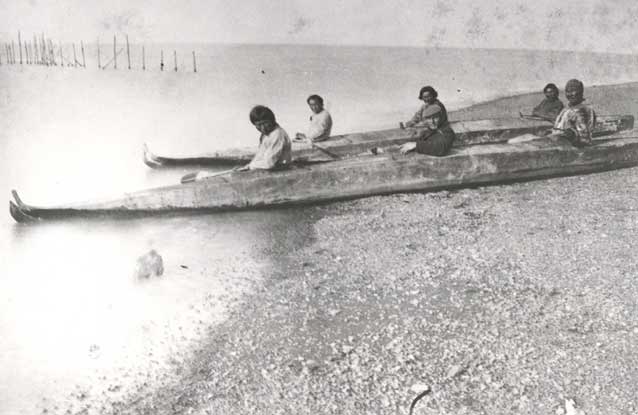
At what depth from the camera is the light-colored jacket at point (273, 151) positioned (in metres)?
5.40

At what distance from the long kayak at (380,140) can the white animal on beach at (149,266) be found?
2594 millimetres

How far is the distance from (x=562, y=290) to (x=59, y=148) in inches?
186

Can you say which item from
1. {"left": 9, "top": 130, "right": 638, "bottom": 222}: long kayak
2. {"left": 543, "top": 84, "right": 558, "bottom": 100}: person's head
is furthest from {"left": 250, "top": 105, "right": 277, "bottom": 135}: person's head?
{"left": 543, "top": 84, "right": 558, "bottom": 100}: person's head

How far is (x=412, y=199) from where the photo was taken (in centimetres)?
560

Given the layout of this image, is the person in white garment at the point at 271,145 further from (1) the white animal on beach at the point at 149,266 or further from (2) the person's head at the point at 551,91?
(2) the person's head at the point at 551,91

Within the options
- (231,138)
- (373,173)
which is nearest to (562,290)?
(373,173)

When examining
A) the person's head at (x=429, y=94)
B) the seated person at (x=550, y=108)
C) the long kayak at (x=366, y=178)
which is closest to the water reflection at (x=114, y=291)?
the long kayak at (x=366, y=178)

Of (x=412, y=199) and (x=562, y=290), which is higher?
(x=412, y=199)

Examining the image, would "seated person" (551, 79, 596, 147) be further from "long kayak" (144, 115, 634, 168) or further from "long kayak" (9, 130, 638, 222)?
"long kayak" (144, 115, 634, 168)

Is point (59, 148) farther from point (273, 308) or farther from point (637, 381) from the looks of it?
point (637, 381)

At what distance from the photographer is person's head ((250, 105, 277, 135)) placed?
525 cm

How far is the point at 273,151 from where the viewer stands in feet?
17.7

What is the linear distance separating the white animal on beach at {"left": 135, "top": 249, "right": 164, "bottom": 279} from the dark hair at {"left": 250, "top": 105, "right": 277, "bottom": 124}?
1.70m

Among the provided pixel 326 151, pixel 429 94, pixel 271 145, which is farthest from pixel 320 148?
pixel 429 94
